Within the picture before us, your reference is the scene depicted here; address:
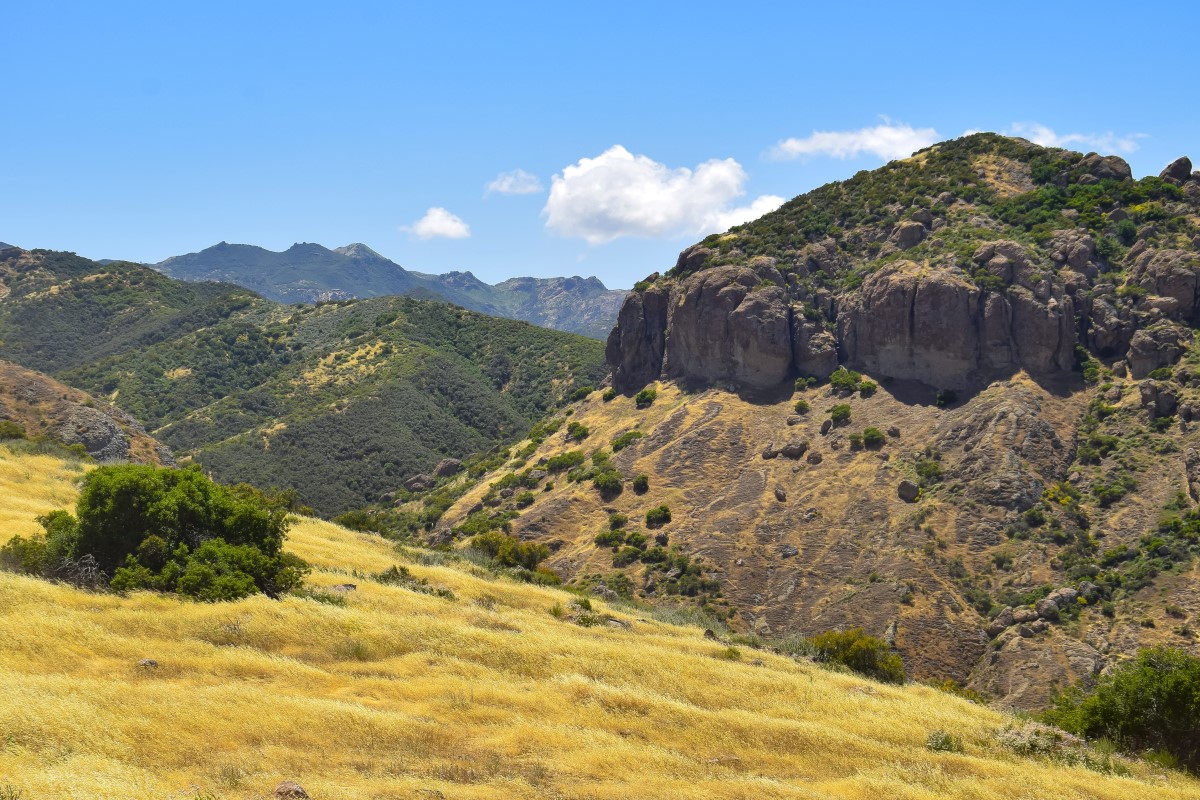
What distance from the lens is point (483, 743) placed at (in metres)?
15.4

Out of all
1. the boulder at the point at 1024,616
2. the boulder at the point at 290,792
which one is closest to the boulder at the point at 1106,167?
the boulder at the point at 1024,616

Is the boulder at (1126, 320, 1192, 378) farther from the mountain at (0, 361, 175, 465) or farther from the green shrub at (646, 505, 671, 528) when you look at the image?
the mountain at (0, 361, 175, 465)

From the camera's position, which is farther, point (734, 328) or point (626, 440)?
point (734, 328)

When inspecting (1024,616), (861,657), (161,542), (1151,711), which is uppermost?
(161,542)

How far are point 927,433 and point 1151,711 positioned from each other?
3657 cm

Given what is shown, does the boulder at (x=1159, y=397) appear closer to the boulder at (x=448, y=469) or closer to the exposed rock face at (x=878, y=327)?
the exposed rock face at (x=878, y=327)

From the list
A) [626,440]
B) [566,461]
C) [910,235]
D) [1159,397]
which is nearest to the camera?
[1159,397]

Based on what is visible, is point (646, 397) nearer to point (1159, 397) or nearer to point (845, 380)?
point (845, 380)

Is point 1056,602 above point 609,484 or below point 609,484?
below

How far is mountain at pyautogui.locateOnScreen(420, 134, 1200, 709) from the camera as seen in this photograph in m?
44.9

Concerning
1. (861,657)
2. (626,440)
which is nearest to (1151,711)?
(861,657)

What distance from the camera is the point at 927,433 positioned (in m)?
56.4

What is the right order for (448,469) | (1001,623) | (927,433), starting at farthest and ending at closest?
(448,469), (927,433), (1001,623)

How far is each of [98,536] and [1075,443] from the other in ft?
167
